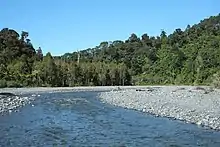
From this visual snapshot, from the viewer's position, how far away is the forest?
265 feet

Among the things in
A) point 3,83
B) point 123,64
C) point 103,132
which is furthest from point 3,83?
point 103,132

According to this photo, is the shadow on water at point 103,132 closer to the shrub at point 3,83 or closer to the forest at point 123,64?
the forest at point 123,64

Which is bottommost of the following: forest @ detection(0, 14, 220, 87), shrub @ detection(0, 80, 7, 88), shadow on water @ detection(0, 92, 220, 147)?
shadow on water @ detection(0, 92, 220, 147)

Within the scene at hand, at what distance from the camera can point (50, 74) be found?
8119cm

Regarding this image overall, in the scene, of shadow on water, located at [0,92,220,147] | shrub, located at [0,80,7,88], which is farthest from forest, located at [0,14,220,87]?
shadow on water, located at [0,92,220,147]

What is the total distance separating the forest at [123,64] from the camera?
8081cm

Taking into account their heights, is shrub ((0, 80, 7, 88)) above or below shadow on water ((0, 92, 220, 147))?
above

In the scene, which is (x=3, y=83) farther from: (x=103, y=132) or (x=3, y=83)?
(x=103, y=132)

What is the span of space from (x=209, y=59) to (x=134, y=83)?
75.5 ft

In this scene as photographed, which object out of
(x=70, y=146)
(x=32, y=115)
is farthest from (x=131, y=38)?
(x=70, y=146)

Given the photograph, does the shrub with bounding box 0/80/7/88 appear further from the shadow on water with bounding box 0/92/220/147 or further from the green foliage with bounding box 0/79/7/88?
the shadow on water with bounding box 0/92/220/147

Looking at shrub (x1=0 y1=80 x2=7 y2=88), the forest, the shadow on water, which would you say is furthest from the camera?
the forest

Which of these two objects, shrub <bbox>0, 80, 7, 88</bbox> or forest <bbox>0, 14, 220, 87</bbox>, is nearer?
shrub <bbox>0, 80, 7, 88</bbox>

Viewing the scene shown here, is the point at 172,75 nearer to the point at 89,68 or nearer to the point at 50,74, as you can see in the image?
the point at 89,68
